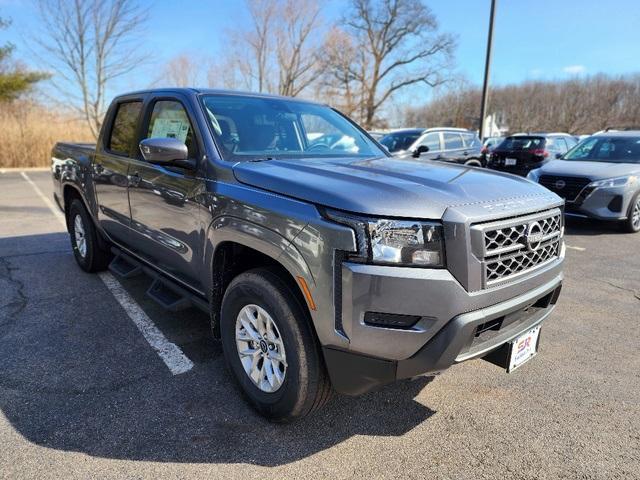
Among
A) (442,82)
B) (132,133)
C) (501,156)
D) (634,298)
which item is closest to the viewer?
(132,133)

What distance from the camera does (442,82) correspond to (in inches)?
1610

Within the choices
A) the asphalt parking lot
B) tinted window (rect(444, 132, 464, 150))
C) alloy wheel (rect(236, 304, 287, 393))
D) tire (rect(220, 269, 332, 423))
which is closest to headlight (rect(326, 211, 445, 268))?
tire (rect(220, 269, 332, 423))

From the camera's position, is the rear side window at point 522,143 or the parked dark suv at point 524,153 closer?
the parked dark suv at point 524,153

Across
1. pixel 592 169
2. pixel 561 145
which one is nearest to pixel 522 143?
pixel 561 145

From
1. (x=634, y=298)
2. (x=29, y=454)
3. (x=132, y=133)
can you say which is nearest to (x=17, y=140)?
(x=132, y=133)

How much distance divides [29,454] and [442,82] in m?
43.4

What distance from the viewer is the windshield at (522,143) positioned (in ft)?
38.7

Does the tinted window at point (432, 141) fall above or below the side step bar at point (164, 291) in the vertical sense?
above

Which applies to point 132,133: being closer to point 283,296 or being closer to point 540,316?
point 283,296

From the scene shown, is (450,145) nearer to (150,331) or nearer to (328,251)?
(150,331)

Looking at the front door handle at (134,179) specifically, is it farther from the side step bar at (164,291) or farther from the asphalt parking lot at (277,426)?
the asphalt parking lot at (277,426)

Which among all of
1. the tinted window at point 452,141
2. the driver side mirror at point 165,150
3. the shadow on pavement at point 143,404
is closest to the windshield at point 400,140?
the tinted window at point 452,141

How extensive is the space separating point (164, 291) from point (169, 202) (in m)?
0.86

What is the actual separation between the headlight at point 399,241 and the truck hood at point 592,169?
668 cm
